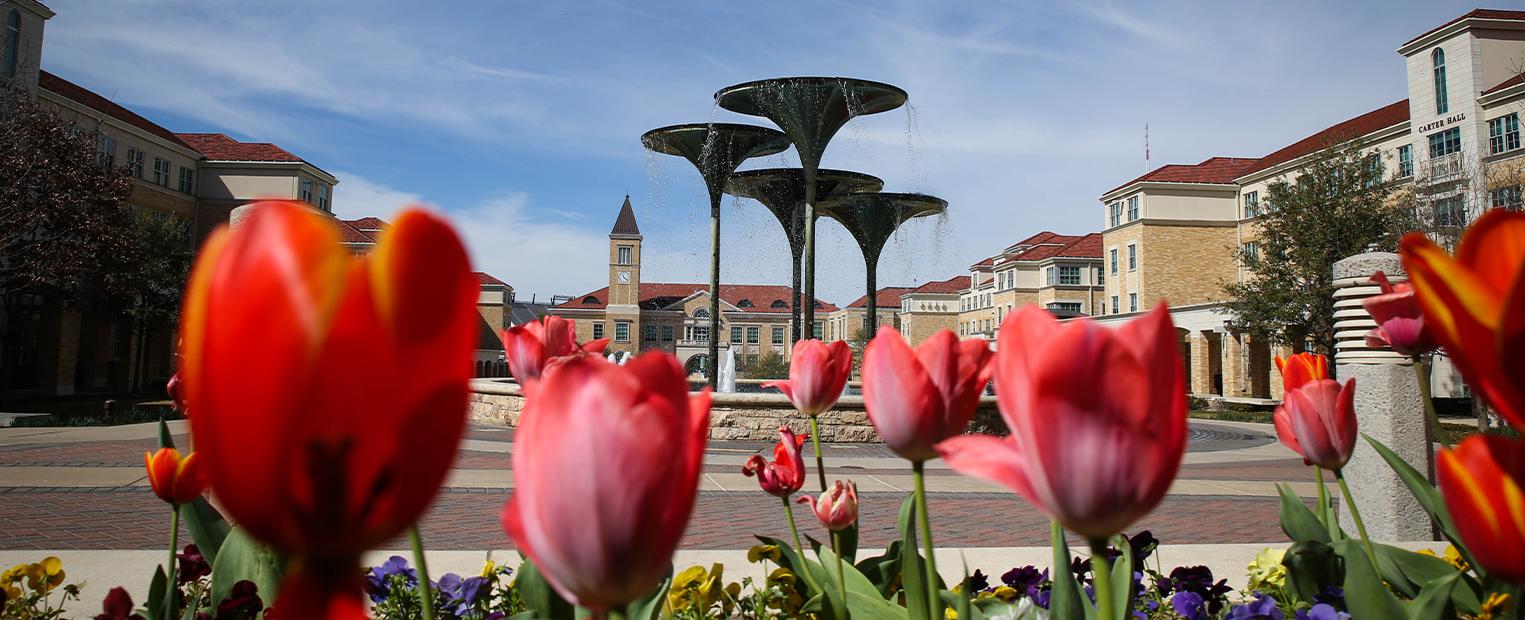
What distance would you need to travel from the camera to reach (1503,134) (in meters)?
30.6

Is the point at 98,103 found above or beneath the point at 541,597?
above

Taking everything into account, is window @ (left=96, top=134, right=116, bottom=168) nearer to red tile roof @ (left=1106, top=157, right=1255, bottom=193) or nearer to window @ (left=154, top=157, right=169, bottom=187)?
window @ (left=154, top=157, right=169, bottom=187)

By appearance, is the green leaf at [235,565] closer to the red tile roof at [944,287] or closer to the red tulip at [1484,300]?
the red tulip at [1484,300]

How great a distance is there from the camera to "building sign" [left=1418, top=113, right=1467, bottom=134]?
32.3 metres

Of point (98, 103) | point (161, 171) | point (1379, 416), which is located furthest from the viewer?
point (161, 171)

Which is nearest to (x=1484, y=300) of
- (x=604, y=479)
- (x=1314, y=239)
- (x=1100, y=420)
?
(x=1100, y=420)

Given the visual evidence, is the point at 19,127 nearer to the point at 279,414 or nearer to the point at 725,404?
the point at 725,404

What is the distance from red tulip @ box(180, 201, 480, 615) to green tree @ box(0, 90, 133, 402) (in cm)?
2625

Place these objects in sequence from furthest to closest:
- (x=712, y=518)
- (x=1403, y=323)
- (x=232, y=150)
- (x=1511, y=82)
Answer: (x=232, y=150) < (x=1511, y=82) < (x=712, y=518) < (x=1403, y=323)

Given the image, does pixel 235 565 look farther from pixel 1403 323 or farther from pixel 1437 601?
pixel 1403 323

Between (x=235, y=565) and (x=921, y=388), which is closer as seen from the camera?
(x=921, y=388)

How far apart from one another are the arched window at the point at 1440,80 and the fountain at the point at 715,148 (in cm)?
2944

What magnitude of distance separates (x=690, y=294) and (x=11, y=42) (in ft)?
227

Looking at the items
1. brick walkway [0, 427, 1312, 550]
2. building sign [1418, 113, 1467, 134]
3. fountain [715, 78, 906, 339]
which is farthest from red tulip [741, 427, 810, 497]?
building sign [1418, 113, 1467, 134]
